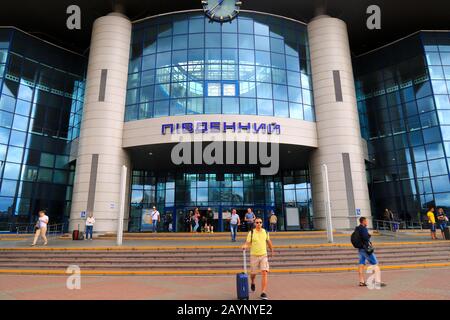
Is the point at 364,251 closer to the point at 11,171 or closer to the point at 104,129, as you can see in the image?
the point at 104,129

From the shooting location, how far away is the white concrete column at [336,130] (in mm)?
22953

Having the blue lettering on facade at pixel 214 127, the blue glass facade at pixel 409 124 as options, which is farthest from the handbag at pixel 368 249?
the blue glass facade at pixel 409 124

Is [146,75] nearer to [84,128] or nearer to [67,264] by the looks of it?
[84,128]

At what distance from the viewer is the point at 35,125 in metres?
28.2

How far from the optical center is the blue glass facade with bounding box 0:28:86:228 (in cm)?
2608

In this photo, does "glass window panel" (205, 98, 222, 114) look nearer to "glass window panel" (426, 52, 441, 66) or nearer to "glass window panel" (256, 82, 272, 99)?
"glass window panel" (256, 82, 272, 99)

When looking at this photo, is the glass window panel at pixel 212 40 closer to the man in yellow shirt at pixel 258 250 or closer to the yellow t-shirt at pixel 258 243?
the man in yellow shirt at pixel 258 250

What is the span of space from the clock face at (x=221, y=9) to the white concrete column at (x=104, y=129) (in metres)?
7.40

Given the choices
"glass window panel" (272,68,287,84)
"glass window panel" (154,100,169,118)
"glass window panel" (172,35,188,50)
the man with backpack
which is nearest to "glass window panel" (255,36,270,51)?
"glass window panel" (272,68,287,84)

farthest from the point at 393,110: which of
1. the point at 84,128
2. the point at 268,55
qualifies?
the point at 84,128

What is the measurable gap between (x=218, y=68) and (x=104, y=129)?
9.88 meters

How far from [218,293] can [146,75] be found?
21.0m

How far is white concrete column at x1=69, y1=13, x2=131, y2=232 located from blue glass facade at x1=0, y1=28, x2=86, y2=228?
6731 millimetres

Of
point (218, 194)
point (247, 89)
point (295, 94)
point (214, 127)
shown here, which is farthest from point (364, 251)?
point (218, 194)
